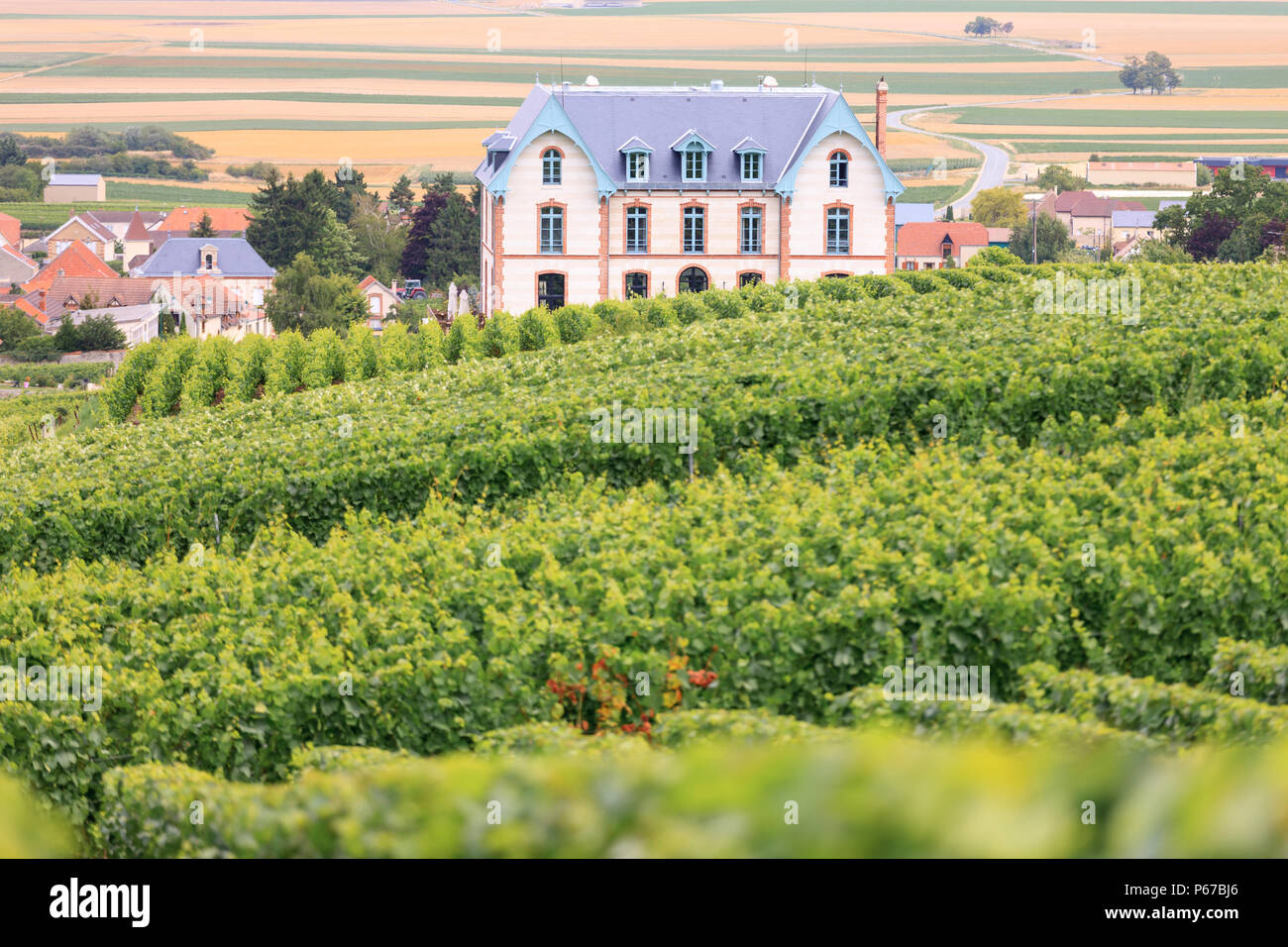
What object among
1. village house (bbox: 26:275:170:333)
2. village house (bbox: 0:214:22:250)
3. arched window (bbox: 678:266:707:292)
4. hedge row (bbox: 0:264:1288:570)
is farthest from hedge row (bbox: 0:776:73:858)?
village house (bbox: 0:214:22:250)

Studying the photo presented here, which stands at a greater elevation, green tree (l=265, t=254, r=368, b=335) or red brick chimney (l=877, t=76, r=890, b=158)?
red brick chimney (l=877, t=76, r=890, b=158)

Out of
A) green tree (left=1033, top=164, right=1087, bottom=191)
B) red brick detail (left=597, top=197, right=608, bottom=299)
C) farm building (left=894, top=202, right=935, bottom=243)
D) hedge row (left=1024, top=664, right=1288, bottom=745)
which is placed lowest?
hedge row (left=1024, top=664, right=1288, bottom=745)

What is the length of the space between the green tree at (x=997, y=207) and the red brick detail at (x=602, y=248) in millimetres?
96004

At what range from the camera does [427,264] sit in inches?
4616

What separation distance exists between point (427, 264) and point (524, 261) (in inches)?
2399

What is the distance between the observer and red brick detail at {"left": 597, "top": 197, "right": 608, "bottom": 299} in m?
57.7

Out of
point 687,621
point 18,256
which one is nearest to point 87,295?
point 18,256

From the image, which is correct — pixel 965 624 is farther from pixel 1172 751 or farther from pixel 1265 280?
pixel 1265 280

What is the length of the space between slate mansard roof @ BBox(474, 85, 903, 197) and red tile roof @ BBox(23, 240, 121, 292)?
8971 centimetres

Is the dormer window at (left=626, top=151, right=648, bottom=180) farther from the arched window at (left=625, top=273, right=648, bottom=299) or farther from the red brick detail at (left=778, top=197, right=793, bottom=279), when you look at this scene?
the red brick detail at (left=778, top=197, right=793, bottom=279)

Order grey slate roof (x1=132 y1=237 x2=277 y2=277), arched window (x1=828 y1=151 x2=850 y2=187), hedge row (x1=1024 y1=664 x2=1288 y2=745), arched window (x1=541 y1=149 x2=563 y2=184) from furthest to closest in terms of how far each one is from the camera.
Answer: grey slate roof (x1=132 y1=237 x2=277 y2=277) < arched window (x1=828 y1=151 x2=850 y2=187) < arched window (x1=541 y1=149 x2=563 y2=184) < hedge row (x1=1024 y1=664 x2=1288 y2=745)

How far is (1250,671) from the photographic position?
9.64 meters
